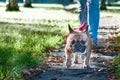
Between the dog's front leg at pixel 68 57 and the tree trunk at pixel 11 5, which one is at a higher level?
the dog's front leg at pixel 68 57

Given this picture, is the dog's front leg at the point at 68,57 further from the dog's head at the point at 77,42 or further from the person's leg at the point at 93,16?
the person's leg at the point at 93,16

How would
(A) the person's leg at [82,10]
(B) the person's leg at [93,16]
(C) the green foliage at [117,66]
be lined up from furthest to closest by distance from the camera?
1. (A) the person's leg at [82,10]
2. (B) the person's leg at [93,16]
3. (C) the green foliage at [117,66]

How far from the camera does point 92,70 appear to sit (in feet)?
24.9

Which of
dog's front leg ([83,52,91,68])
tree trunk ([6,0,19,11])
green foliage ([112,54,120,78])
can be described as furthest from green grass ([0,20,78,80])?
tree trunk ([6,0,19,11])

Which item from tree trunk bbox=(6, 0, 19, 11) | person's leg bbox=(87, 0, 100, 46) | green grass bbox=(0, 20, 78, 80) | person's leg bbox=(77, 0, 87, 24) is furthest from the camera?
tree trunk bbox=(6, 0, 19, 11)

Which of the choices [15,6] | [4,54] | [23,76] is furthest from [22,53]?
[15,6]

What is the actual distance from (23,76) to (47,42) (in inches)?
149

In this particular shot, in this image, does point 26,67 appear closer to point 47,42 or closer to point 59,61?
point 59,61

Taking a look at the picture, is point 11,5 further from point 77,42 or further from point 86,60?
point 77,42

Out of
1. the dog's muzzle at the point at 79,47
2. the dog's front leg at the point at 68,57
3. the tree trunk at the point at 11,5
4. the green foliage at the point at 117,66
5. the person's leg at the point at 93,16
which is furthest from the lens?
the tree trunk at the point at 11,5

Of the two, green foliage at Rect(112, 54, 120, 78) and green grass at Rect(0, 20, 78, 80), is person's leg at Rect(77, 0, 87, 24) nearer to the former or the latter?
green grass at Rect(0, 20, 78, 80)

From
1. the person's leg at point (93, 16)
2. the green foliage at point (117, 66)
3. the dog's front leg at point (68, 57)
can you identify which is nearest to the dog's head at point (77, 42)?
the dog's front leg at point (68, 57)

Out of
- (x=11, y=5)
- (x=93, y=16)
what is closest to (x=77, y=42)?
(x=93, y=16)

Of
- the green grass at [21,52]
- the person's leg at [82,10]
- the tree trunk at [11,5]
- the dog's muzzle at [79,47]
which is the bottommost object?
the tree trunk at [11,5]
